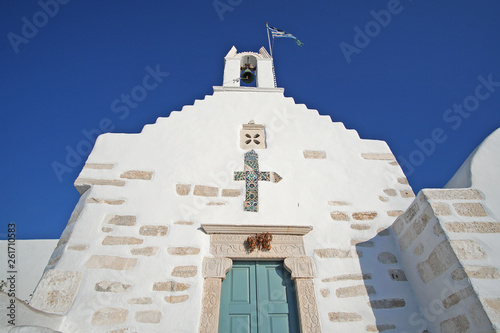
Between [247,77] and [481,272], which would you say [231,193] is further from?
[247,77]

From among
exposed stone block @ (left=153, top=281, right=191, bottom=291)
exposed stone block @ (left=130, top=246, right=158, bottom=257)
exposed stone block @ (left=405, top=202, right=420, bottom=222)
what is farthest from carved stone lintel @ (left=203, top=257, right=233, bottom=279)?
exposed stone block @ (left=405, top=202, right=420, bottom=222)

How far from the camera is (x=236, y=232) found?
12.0ft

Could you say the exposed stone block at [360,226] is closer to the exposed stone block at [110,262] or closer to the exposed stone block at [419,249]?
the exposed stone block at [419,249]

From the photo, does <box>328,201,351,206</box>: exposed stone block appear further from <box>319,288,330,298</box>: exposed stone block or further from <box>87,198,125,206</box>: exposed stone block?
<box>87,198,125,206</box>: exposed stone block

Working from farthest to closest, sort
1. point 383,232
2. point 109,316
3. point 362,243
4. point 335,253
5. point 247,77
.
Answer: point 247,77 → point 383,232 → point 362,243 → point 335,253 → point 109,316

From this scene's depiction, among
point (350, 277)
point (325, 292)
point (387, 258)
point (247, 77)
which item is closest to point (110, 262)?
point (325, 292)

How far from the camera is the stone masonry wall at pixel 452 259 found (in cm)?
253

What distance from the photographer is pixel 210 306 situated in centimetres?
311

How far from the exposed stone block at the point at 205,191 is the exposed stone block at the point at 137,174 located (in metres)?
0.73

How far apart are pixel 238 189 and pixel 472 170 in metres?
2.92

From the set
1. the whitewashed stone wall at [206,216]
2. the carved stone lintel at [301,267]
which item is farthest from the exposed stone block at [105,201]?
the carved stone lintel at [301,267]

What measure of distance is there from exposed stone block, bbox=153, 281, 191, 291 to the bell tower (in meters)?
4.09

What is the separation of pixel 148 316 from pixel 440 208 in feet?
10.9

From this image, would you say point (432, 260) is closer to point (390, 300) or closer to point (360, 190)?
point (390, 300)
